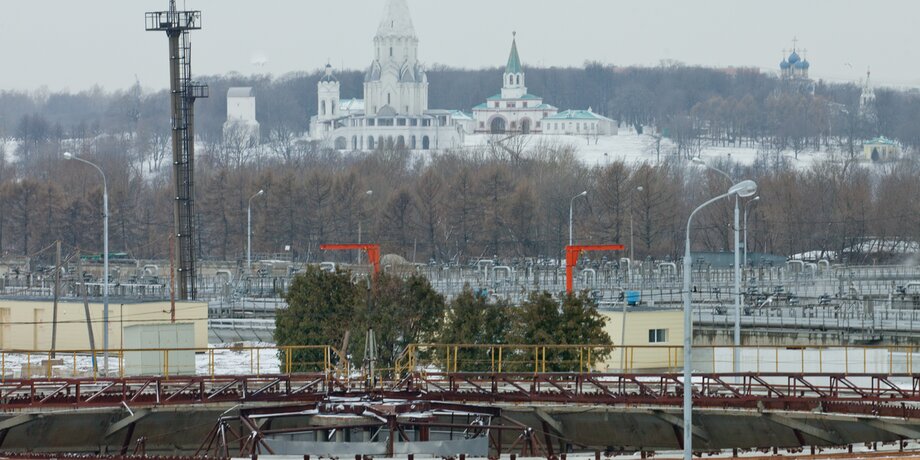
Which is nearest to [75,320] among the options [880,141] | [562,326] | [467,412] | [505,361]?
[505,361]

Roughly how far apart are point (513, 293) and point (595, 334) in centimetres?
1950

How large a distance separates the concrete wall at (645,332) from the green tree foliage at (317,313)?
6.24 m

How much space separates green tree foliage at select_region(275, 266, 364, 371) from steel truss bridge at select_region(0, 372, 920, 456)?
8.26 meters

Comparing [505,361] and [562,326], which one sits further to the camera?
[562,326]

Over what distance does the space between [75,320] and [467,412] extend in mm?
20280

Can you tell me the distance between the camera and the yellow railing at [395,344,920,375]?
118 feet

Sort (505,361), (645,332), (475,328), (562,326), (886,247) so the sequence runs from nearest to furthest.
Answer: (505,361) → (562,326) → (475,328) → (645,332) → (886,247)

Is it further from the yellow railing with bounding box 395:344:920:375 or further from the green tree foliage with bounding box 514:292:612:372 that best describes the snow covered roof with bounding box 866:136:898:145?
the green tree foliage with bounding box 514:292:612:372

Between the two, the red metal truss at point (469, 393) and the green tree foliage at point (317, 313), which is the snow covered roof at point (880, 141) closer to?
the green tree foliage at point (317, 313)

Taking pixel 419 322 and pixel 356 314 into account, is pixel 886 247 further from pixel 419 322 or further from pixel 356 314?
pixel 356 314

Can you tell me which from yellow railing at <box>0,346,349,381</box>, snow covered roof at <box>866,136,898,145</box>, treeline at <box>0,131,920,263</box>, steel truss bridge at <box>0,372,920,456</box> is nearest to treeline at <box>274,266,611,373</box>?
yellow railing at <box>0,346,349,381</box>

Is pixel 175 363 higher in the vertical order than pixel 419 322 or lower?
lower

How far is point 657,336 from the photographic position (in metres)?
42.4

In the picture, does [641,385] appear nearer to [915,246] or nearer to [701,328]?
[701,328]
